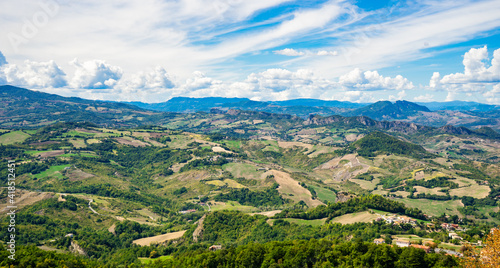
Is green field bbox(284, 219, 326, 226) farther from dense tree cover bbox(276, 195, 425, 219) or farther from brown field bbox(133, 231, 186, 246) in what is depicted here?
brown field bbox(133, 231, 186, 246)

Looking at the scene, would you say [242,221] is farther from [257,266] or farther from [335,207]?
[257,266]

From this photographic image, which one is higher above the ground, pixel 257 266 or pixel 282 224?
pixel 257 266

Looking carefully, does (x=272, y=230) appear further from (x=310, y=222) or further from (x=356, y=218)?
(x=356, y=218)

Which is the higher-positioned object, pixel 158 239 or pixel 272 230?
pixel 272 230

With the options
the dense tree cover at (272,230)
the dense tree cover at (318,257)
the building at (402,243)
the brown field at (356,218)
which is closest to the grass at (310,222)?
the dense tree cover at (272,230)

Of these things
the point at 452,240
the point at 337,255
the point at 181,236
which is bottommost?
the point at 181,236

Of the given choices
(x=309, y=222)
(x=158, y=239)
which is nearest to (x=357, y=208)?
(x=309, y=222)

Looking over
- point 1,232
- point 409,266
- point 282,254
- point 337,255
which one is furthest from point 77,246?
point 409,266
